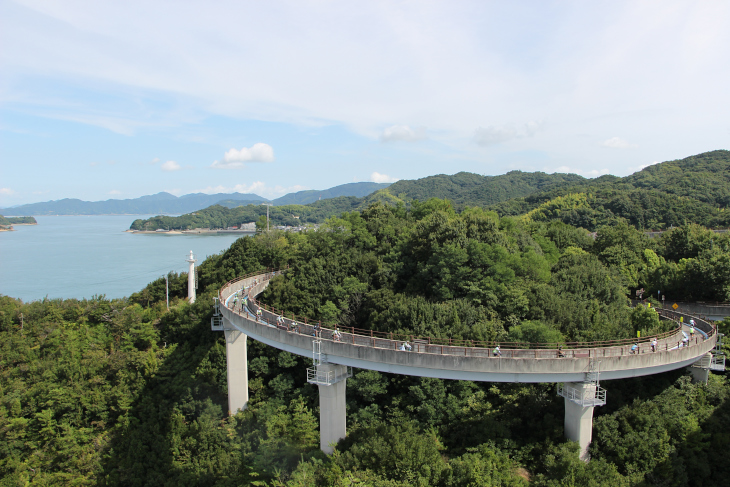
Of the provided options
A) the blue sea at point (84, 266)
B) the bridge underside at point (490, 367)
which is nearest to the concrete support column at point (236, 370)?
the bridge underside at point (490, 367)

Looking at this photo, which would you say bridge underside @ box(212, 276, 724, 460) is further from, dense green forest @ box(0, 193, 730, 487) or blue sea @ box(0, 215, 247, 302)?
blue sea @ box(0, 215, 247, 302)

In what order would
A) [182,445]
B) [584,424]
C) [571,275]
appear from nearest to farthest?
[584,424] → [182,445] → [571,275]

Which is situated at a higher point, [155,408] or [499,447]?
[499,447]

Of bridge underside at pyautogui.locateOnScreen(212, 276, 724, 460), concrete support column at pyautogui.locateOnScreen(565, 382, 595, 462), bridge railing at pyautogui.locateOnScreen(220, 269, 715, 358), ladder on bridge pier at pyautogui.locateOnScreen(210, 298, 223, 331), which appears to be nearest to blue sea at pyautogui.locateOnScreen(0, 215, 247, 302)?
ladder on bridge pier at pyautogui.locateOnScreen(210, 298, 223, 331)

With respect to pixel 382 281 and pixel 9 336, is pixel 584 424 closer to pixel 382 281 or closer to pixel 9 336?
pixel 382 281

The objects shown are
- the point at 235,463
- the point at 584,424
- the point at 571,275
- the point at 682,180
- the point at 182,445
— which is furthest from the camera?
the point at 682,180

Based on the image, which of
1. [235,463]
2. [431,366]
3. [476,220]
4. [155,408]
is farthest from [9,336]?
[476,220]

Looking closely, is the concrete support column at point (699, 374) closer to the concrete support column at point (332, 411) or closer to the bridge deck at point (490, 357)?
→ the bridge deck at point (490, 357)
